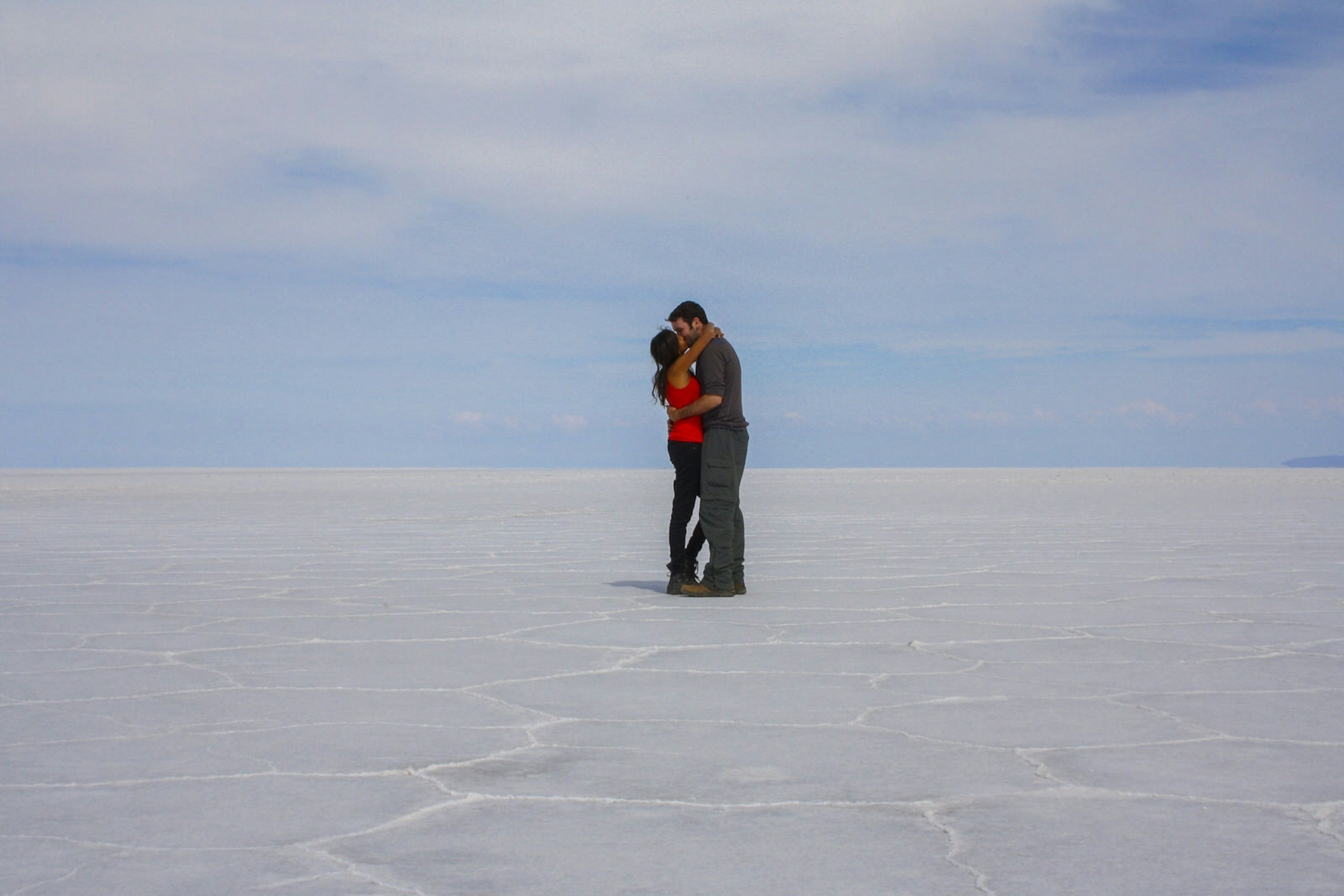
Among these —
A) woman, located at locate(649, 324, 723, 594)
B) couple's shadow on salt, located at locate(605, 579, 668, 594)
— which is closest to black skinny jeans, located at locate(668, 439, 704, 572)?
woman, located at locate(649, 324, 723, 594)

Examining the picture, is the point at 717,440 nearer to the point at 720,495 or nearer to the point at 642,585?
the point at 720,495

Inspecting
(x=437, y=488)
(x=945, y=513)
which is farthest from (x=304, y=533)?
(x=437, y=488)

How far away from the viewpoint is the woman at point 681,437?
4879 mm

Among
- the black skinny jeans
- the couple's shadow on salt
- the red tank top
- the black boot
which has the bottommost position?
the couple's shadow on salt

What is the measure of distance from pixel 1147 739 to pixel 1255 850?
699 millimetres

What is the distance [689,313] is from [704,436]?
0.48 m

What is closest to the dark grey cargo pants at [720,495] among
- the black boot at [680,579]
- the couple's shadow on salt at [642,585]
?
the black boot at [680,579]

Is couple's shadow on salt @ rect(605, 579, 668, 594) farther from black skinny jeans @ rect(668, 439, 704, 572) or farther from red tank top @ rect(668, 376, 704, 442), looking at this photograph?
red tank top @ rect(668, 376, 704, 442)

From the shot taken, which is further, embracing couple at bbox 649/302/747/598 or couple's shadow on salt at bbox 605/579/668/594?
couple's shadow on salt at bbox 605/579/668/594

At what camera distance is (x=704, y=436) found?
4.99 meters

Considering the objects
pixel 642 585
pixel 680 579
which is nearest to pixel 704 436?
pixel 680 579

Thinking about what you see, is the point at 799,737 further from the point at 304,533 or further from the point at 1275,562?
the point at 304,533

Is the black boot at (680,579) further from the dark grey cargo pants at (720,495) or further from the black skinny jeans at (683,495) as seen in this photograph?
the dark grey cargo pants at (720,495)

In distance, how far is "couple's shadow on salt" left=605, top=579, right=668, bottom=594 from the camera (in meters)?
5.29
